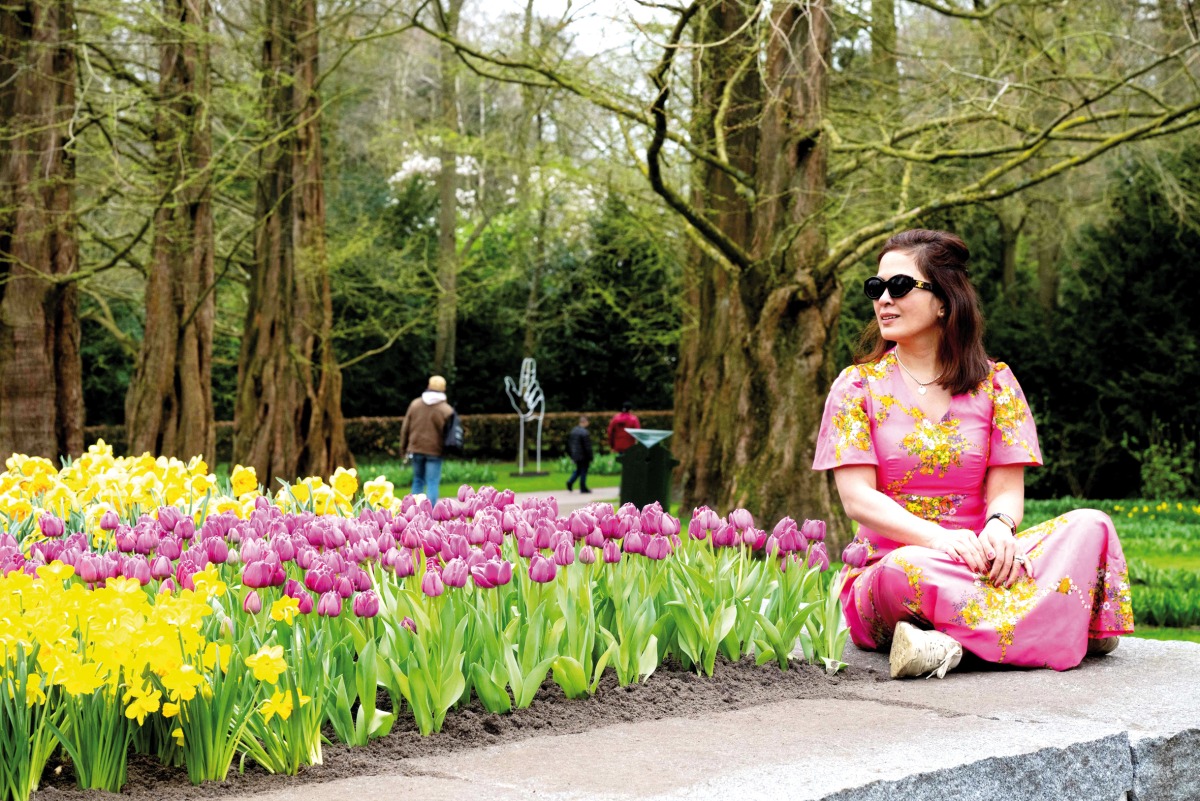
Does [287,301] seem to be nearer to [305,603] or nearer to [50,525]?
[50,525]

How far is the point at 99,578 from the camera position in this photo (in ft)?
10.5

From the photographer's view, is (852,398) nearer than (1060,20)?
Yes

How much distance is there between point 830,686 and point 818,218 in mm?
6291

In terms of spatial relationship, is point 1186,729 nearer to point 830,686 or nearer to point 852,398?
point 830,686

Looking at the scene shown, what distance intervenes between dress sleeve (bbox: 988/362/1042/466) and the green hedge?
22082 mm

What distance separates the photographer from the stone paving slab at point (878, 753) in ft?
8.05

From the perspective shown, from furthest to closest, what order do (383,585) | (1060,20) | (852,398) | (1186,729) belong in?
(1060,20)
(852,398)
(383,585)
(1186,729)

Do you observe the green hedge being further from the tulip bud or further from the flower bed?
the tulip bud

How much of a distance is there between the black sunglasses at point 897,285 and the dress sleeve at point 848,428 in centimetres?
26

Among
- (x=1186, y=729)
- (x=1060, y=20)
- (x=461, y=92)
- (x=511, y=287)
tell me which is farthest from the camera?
(x=511, y=287)

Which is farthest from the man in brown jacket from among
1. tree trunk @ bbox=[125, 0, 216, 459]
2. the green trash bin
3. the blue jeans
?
the green trash bin

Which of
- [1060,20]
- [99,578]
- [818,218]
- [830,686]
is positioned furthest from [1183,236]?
[99,578]

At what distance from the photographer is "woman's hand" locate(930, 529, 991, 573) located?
12.2 ft

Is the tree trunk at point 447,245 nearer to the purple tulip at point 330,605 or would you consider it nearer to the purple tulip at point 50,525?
the purple tulip at point 50,525
